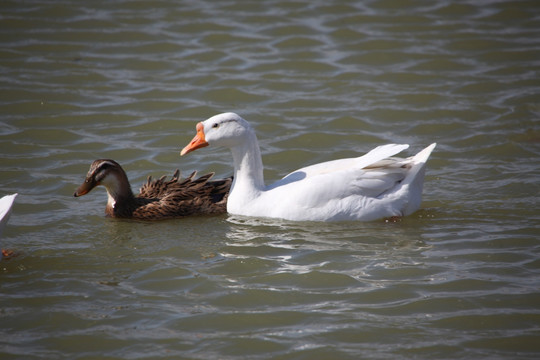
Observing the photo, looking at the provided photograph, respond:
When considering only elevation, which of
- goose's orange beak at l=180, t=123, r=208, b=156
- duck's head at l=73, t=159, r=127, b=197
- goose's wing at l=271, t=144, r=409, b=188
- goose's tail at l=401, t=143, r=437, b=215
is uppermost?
goose's orange beak at l=180, t=123, r=208, b=156

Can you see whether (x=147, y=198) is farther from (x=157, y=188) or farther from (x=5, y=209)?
(x=5, y=209)

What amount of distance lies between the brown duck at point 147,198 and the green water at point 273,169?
179mm

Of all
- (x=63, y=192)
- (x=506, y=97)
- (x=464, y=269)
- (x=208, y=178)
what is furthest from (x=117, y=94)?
(x=464, y=269)

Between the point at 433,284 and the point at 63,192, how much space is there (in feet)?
14.3

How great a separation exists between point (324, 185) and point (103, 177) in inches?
88.1

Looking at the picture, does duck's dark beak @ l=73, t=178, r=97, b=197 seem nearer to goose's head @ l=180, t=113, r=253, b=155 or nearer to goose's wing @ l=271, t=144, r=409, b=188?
goose's head @ l=180, t=113, r=253, b=155

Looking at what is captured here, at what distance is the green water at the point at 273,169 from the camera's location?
5.02m

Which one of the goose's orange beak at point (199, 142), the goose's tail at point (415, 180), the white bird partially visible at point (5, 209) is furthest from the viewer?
the goose's orange beak at point (199, 142)

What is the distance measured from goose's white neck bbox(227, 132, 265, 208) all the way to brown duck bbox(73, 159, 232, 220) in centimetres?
30

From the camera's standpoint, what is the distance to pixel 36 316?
17.1 ft

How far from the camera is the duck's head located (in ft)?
23.1

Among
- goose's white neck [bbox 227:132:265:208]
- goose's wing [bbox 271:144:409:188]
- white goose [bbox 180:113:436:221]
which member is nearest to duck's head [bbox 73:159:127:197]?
Answer: white goose [bbox 180:113:436:221]

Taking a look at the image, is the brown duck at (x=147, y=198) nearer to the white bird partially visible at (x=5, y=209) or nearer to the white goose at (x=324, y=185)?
the white goose at (x=324, y=185)

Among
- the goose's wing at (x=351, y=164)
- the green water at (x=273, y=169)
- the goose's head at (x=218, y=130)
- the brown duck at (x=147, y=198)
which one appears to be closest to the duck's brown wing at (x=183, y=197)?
the brown duck at (x=147, y=198)
